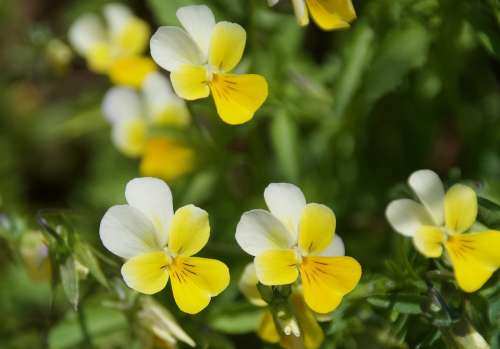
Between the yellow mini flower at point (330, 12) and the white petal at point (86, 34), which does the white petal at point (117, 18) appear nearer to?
the white petal at point (86, 34)

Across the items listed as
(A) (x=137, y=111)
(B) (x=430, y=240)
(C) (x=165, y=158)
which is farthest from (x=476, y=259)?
(A) (x=137, y=111)

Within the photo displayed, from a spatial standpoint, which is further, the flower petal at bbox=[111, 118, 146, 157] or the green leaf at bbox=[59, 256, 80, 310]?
the flower petal at bbox=[111, 118, 146, 157]

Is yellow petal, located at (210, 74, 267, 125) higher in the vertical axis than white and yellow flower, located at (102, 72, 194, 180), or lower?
higher

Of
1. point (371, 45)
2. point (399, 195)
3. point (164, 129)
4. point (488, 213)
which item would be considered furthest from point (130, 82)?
point (488, 213)

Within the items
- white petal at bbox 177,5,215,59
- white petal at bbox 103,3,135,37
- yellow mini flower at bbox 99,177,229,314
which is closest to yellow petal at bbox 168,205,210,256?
yellow mini flower at bbox 99,177,229,314

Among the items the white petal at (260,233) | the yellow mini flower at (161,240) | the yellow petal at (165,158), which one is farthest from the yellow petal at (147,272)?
the yellow petal at (165,158)

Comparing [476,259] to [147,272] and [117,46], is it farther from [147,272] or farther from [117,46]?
[117,46]

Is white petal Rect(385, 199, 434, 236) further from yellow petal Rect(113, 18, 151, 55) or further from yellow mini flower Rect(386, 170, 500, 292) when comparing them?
yellow petal Rect(113, 18, 151, 55)

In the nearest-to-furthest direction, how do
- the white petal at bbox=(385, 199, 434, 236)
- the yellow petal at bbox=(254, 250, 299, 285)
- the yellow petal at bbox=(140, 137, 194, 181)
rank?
1. the yellow petal at bbox=(254, 250, 299, 285)
2. the white petal at bbox=(385, 199, 434, 236)
3. the yellow petal at bbox=(140, 137, 194, 181)
